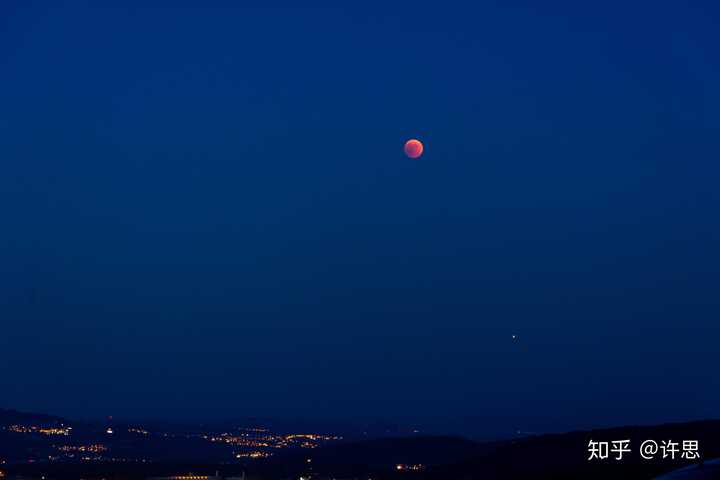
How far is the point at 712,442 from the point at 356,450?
63.1 m

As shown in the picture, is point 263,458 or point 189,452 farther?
point 189,452

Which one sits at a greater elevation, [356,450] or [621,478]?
[356,450]

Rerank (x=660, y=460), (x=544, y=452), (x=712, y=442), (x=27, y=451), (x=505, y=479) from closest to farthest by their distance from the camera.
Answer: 1. (x=660, y=460)
2. (x=505, y=479)
3. (x=712, y=442)
4. (x=544, y=452)
5. (x=27, y=451)

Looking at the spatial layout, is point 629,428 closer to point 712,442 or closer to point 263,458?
point 712,442

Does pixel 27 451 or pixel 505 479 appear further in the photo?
pixel 27 451

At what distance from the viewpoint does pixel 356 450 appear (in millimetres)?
146875

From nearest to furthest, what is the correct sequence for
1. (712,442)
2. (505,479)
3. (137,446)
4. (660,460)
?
(660,460) → (505,479) → (712,442) → (137,446)

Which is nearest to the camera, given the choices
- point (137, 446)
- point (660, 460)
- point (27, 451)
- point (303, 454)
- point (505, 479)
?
point (660, 460)

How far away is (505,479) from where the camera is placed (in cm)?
8456

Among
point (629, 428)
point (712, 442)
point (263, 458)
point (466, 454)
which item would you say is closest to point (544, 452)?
point (629, 428)

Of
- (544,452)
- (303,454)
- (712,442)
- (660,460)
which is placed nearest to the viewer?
(660,460)

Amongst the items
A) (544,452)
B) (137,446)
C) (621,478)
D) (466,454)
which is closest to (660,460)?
(621,478)

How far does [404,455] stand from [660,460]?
292ft

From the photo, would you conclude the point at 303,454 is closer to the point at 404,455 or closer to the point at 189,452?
the point at 404,455
